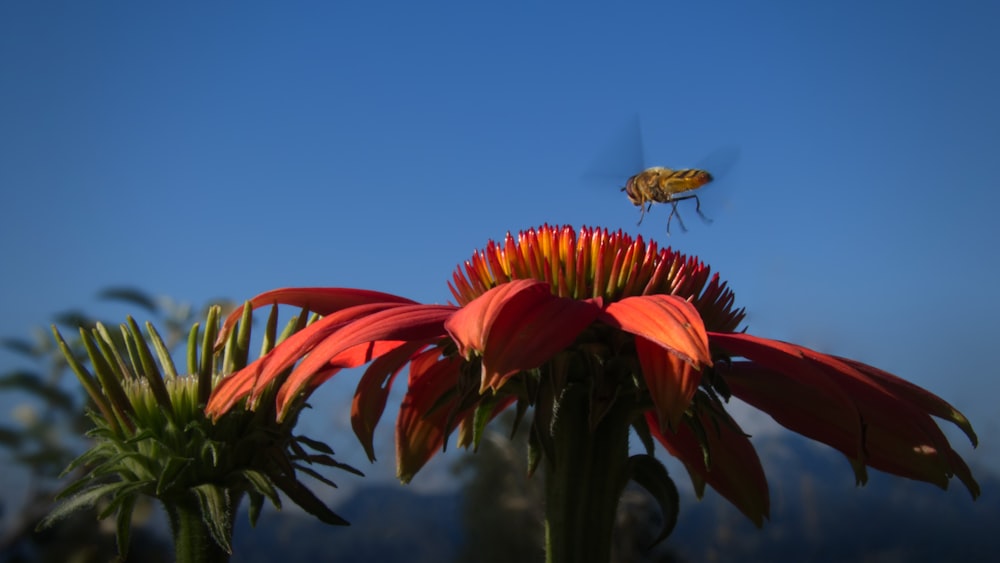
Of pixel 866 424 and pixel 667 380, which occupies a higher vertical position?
pixel 667 380

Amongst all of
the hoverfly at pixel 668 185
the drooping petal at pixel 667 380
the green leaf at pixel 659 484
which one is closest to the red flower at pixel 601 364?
the drooping petal at pixel 667 380

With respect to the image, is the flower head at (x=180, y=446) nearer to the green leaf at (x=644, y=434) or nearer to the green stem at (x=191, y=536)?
the green stem at (x=191, y=536)

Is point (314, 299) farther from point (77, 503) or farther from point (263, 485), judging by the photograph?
point (77, 503)

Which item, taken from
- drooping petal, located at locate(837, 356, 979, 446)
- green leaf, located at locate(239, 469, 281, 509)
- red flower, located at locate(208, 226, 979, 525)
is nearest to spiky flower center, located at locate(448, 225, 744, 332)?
red flower, located at locate(208, 226, 979, 525)

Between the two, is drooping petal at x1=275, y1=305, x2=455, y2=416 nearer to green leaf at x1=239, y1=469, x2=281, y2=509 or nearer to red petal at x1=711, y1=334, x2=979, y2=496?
green leaf at x1=239, y1=469, x2=281, y2=509

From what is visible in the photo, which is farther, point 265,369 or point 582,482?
point 582,482

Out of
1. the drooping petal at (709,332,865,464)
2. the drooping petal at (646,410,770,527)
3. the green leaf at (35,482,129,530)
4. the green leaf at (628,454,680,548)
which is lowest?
the drooping petal at (646,410,770,527)


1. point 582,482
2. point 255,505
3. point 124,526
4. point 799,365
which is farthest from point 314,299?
point 799,365

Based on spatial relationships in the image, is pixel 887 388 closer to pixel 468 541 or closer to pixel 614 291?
pixel 614 291
